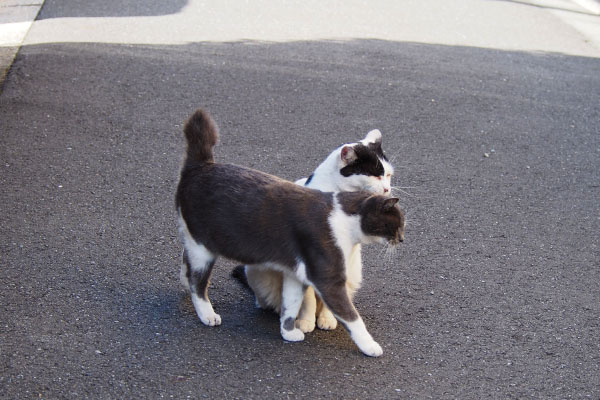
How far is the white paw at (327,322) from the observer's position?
4051mm

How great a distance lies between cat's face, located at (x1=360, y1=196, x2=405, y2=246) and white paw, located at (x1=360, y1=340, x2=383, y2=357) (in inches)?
21.5

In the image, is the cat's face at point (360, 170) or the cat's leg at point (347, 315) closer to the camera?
the cat's leg at point (347, 315)

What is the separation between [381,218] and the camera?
142 inches

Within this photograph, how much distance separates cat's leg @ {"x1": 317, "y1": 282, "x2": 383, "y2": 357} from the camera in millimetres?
3635

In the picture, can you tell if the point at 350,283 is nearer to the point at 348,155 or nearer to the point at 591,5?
Result: the point at 348,155

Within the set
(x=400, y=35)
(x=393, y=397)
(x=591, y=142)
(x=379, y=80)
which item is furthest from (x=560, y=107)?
(x=393, y=397)

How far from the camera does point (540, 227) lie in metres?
5.30

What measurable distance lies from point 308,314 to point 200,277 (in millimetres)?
611

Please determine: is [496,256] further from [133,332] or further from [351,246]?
[133,332]

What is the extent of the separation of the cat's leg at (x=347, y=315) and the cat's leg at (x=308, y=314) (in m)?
0.31

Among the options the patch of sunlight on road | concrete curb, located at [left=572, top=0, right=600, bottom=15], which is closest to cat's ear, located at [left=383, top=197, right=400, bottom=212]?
the patch of sunlight on road

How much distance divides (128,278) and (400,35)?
609cm

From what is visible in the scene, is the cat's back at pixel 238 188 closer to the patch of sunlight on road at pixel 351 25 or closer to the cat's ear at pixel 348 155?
the cat's ear at pixel 348 155

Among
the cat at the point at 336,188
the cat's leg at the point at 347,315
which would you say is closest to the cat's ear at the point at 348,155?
the cat at the point at 336,188
